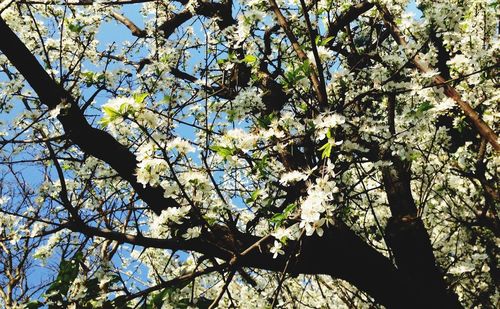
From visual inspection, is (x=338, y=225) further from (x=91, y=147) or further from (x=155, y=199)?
(x=91, y=147)

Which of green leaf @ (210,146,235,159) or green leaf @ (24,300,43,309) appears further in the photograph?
green leaf @ (210,146,235,159)

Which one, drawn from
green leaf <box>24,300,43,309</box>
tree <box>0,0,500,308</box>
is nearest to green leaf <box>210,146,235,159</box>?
tree <box>0,0,500,308</box>

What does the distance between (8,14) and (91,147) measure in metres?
3.05

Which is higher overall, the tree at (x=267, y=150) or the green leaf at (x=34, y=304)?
the tree at (x=267, y=150)

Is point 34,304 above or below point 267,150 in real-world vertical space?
below

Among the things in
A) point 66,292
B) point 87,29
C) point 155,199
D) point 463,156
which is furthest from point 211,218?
point 463,156

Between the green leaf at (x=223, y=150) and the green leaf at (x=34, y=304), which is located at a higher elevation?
the green leaf at (x=223, y=150)

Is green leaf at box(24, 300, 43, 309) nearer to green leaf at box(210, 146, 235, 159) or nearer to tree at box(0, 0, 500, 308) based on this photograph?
tree at box(0, 0, 500, 308)

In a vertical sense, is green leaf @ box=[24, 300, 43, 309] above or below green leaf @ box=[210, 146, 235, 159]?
below

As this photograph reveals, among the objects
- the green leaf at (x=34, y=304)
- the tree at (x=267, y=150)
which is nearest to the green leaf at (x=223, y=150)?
the tree at (x=267, y=150)

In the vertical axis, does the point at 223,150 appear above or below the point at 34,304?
above

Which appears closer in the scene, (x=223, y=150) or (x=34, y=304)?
(x=34, y=304)

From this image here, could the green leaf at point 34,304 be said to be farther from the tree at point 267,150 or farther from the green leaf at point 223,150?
the green leaf at point 223,150

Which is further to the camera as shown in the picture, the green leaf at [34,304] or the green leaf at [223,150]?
the green leaf at [223,150]
